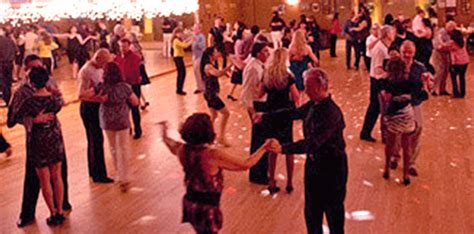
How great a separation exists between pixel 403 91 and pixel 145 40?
73.7 ft

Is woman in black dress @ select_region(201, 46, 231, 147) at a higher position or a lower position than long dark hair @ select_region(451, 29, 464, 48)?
lower

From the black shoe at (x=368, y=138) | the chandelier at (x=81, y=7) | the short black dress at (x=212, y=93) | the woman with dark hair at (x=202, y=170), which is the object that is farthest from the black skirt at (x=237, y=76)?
the woman with dark hair at (x=202, y=170)

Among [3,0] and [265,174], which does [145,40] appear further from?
[265,174]

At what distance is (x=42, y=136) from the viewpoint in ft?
17.7

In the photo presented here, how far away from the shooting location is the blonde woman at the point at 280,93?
19.7 feet

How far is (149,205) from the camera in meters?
6.11

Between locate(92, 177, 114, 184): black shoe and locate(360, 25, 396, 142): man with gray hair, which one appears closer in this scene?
locate(92, 177, 114, 184): black shoe

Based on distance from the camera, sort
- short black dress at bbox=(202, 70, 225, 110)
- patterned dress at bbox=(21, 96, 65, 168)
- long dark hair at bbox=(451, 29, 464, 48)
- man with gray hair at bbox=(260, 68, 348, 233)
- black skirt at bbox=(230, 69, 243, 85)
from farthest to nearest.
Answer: long dark hair at bbox=(451, 29, 464, 48)
black skirt at bbox=(230, 69, 243, 85)
short black dress at bbox=(202, 70, 225, 110)
patterned dress at bbox=(21, 96, 65, 168)
man with gray hair at bbox=(260, 68, 348, 233)

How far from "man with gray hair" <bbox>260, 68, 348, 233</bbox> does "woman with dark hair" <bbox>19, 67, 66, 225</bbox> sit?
216 cm

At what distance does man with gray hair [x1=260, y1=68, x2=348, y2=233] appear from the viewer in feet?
13.7

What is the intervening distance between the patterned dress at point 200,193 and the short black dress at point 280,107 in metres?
2.34

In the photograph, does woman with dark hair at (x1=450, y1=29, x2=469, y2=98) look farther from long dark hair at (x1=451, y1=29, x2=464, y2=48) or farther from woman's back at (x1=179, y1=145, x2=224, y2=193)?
woman's back at (x1=179, y1=145, x2=224, y2=193)

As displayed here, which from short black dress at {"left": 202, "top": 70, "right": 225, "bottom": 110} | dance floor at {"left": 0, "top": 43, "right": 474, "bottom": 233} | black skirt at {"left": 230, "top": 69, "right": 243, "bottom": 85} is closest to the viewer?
dance floor at {"left": 0, "top": 43, "right": 474, "bottom": 233}

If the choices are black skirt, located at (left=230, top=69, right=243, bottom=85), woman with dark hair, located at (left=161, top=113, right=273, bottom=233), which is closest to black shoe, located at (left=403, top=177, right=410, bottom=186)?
woman with dark hair, located at (left=161, top=113, right=273, bottom=233)
